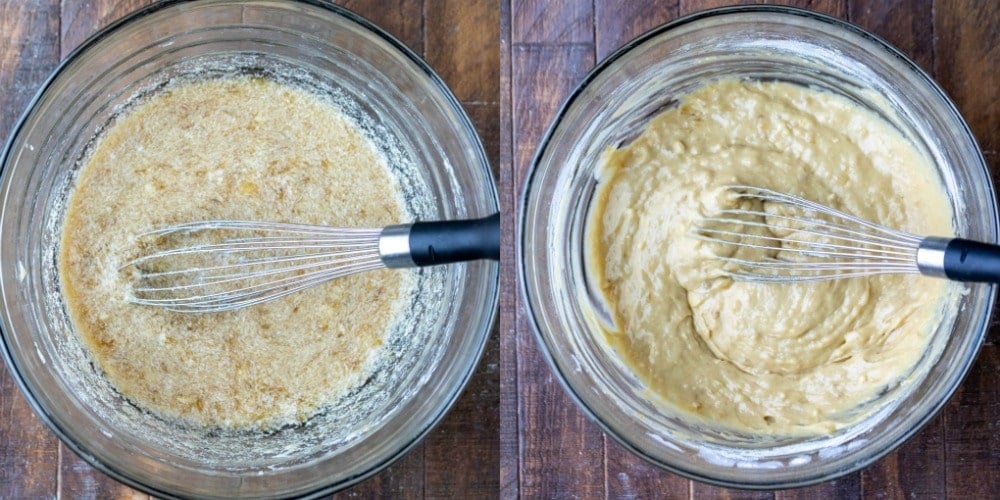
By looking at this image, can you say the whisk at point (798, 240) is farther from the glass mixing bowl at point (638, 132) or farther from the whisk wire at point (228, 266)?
the whisk wire at point (228, 266)

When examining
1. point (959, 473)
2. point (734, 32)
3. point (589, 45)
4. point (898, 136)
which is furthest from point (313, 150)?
point (959, 473)

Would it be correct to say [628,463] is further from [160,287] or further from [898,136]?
[160,287]

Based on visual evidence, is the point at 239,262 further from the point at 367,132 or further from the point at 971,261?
the point at 971,261

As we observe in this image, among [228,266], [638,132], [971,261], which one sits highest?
[638,132]

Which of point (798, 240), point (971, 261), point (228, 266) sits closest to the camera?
point (971, 261)

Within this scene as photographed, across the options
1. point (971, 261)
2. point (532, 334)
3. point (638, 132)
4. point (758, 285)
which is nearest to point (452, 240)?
point (532, 334)

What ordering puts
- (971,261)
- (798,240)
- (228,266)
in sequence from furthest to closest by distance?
(228,266) → (798,240) → (971,261)

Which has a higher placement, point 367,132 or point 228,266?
point 367,132
